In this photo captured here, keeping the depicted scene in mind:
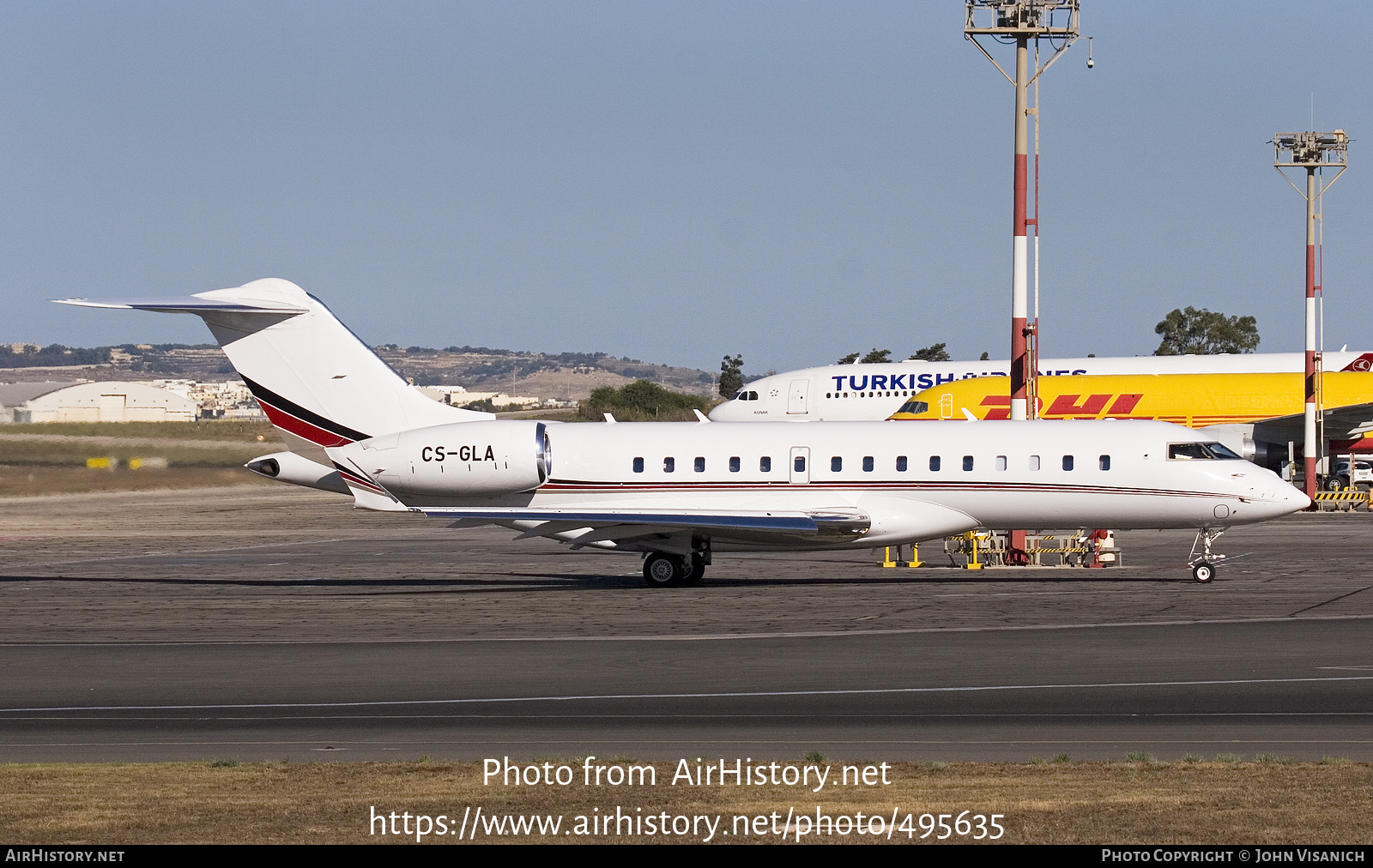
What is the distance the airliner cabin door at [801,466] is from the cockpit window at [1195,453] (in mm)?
6457

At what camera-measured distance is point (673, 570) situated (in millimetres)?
28469

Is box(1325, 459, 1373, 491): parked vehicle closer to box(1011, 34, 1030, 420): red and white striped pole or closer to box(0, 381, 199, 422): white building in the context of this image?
box(1011, 34, 1030, 420): red and white striped pole

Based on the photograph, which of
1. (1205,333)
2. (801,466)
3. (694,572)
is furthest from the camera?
(1205,333)

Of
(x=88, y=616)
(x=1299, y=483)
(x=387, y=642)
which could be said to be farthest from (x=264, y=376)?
(x=1299, y=483)

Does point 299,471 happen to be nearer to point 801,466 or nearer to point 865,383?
point 801,466

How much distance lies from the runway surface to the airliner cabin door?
6.48 feet

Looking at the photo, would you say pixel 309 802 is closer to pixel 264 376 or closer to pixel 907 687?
pixel 907 687

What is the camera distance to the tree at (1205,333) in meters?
150

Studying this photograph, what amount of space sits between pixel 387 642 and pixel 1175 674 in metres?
10.0

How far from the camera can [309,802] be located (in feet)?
33.6

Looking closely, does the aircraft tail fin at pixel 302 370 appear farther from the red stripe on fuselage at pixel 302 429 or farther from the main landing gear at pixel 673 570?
the main landing gear at pixel 673 570

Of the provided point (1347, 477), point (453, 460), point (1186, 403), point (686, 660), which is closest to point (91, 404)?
point (453, 460)

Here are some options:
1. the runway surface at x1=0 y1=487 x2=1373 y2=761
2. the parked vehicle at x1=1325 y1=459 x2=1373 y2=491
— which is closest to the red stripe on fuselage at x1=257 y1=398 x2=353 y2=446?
the runway surface at x1=0 y1=487 x2=1373 y2=761

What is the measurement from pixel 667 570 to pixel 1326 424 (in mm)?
36854
